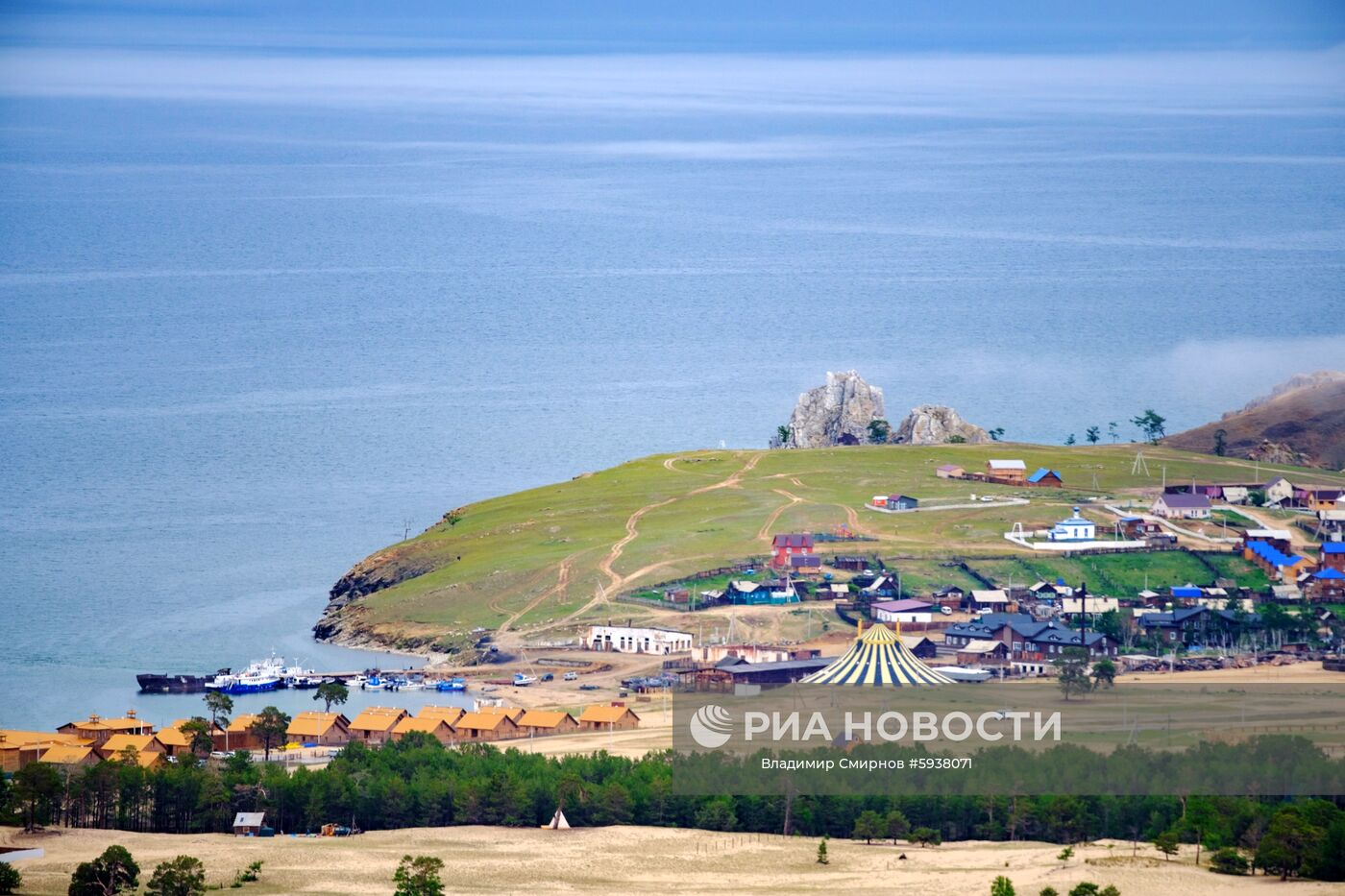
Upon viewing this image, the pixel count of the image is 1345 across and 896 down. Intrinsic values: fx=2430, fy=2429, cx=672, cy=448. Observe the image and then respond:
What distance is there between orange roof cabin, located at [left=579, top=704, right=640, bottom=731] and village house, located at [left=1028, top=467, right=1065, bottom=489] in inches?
1507

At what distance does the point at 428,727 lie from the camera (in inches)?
2798

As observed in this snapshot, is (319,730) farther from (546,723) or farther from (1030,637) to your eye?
(1030,637)

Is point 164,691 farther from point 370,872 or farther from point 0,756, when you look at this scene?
point 370,872

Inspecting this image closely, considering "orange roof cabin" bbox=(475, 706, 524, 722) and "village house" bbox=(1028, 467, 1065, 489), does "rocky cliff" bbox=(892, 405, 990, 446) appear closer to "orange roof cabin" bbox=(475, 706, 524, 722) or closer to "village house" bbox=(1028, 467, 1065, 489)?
"village house" bbox=(1028, 467, 1065, 489)

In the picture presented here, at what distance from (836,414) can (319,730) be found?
60019 millimetres

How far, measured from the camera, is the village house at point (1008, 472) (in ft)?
356

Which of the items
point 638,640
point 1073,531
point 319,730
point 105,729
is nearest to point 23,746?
point 105,729

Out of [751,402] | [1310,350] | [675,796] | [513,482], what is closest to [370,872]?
[675,796]

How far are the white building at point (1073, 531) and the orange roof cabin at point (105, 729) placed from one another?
38.9 metres

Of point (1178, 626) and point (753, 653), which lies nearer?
point (753, 653)

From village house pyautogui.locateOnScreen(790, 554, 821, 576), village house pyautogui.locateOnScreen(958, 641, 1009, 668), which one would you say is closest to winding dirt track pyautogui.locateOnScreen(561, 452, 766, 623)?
village house pyautogui.locateOnScreen(790, 554, 821, 576)

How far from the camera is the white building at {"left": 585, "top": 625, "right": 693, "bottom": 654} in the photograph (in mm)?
85000

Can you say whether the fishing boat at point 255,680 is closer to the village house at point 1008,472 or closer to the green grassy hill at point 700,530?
the green grassy hill at point 700,530

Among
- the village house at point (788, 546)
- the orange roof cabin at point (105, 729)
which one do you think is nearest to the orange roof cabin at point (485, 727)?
the orange roof cabin at point (105, 729)
